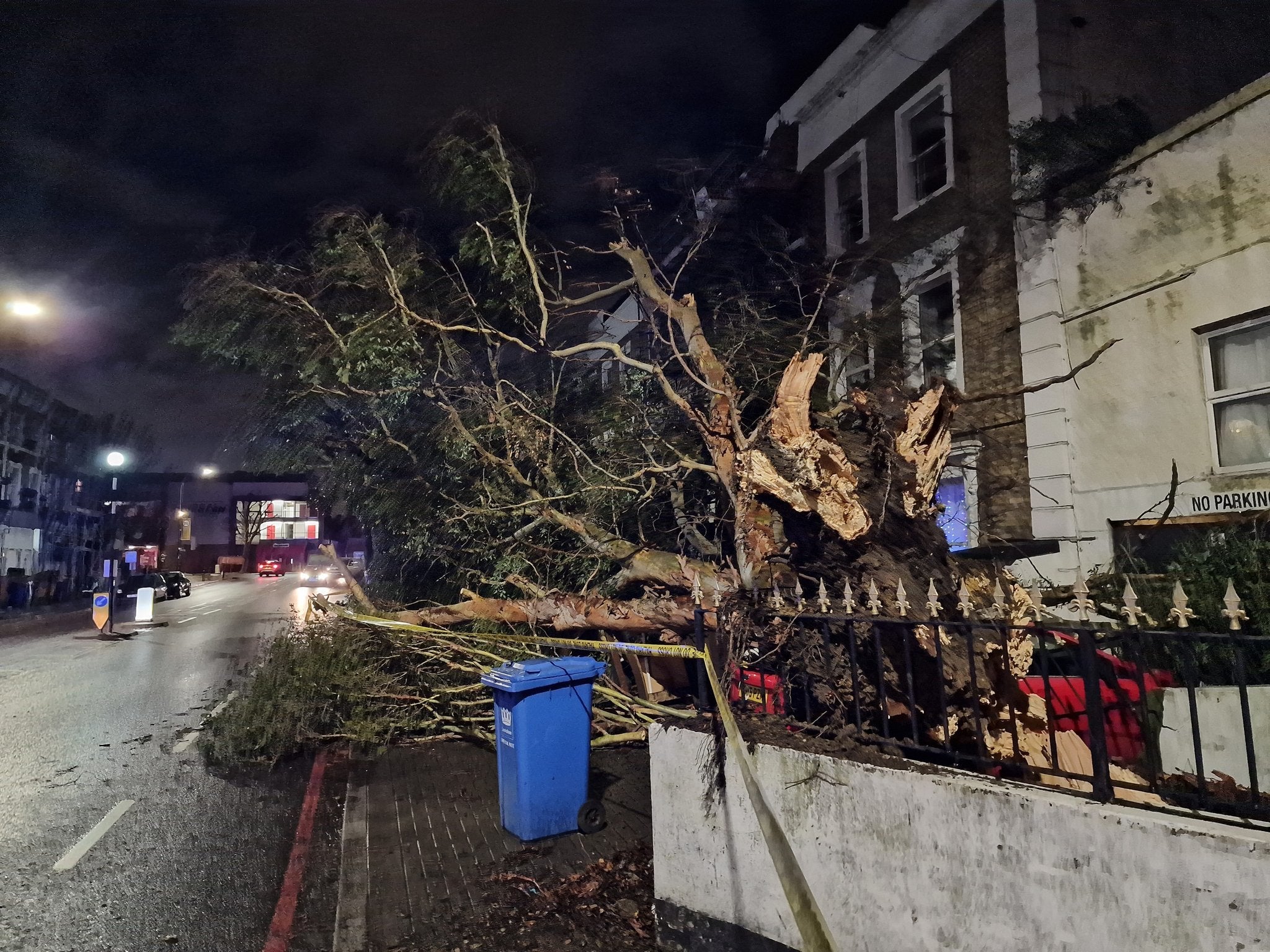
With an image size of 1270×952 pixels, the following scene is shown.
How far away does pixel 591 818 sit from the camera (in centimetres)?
546

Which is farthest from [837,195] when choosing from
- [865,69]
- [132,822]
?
[132,822]

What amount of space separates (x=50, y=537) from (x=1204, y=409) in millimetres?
46128

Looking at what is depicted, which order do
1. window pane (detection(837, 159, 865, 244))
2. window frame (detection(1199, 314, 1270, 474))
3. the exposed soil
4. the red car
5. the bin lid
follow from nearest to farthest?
the exposed soil, the red car, the bin lid, window frame (detection(1199, 314, 1270, 474)), window pane (detection(837, 159, 865, 244))

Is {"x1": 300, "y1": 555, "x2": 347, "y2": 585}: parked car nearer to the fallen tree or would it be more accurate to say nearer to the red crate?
the fallen tree

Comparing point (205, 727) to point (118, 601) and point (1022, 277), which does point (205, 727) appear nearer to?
point (1022, 277)

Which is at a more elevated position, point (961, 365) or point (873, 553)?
point (961, 365)

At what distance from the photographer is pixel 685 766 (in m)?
4.08

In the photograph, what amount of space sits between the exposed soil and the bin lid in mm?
1157

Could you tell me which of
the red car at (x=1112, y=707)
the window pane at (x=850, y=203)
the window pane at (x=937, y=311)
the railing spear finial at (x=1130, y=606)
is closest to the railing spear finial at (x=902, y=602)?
the railing spear finial at (x=1130, y=606)

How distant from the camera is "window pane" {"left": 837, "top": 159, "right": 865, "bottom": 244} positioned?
12.6 metres

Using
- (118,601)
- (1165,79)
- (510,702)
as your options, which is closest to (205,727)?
(510,702)

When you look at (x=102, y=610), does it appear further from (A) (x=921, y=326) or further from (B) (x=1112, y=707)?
(B) (x=1112, y=707)

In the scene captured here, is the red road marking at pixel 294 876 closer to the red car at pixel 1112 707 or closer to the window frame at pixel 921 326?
the red car at pixel 1112 707

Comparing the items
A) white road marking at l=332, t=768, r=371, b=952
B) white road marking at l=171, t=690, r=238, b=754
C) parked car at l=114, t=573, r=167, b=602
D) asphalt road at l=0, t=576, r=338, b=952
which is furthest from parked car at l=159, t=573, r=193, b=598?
white road marking at l=332, t=768, r=371, b=952
